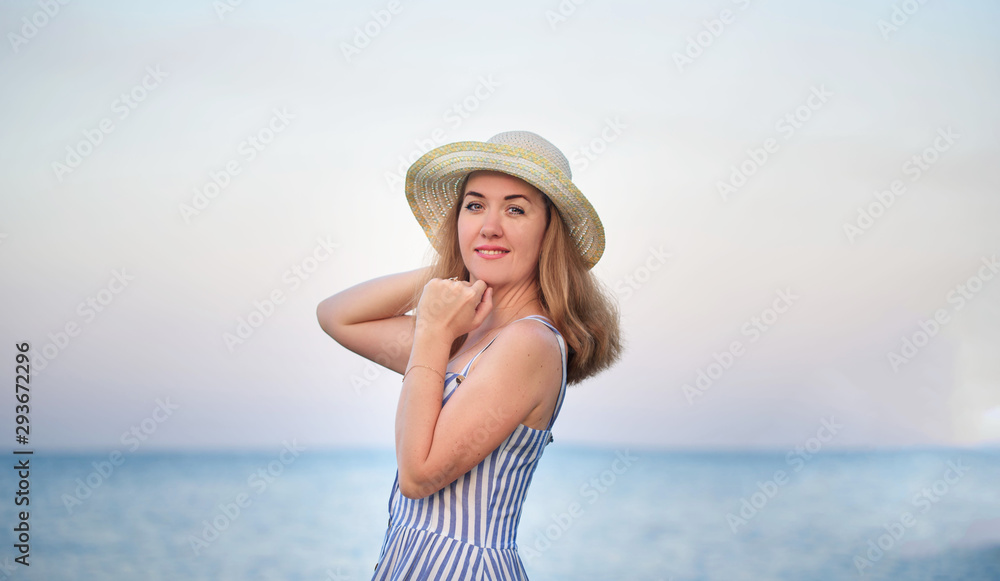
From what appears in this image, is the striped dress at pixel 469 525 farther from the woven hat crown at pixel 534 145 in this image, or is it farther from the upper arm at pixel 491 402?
the woven hat crown at pixel 534 145

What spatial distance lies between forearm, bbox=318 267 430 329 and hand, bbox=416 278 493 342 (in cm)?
39

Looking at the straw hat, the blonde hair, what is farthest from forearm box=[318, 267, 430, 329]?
the straw hat

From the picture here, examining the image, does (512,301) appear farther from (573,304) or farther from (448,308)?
(448,308)

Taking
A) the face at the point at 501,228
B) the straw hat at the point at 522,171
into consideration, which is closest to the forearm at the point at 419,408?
the face at the point at 501,228

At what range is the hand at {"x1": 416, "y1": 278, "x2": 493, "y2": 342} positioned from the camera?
1736 mm

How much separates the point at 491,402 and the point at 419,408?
5.4 inches

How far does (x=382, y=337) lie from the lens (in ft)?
7.28

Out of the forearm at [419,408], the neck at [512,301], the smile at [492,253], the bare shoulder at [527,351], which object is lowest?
the forearm at [419,408]

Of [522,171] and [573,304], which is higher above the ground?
[522,171]

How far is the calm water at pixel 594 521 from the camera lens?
6977 millimetres

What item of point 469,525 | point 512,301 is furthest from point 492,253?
point 469,525

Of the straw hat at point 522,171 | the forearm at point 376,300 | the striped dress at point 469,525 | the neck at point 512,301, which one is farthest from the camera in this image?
the forearm at point 376,300

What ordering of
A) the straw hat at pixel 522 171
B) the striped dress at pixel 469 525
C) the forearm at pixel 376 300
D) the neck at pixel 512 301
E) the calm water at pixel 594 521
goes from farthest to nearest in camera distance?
the calm water at pixel 594 521 < the forearm at pixel 376 300 < the neck at pixel 512 301 < the straw hat at pixel 522 171 < the striped dress at pixel 469 525

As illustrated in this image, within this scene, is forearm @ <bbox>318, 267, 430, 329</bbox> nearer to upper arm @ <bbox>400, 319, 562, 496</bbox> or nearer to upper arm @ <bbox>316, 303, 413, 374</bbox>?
upper arm @ <bbox>316, 303, 413, 374</bbox>
